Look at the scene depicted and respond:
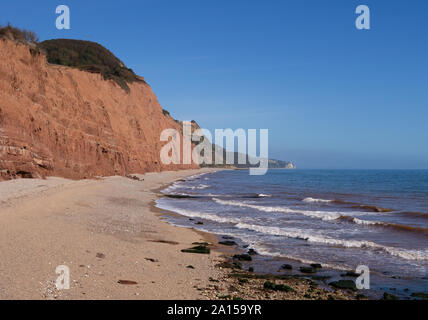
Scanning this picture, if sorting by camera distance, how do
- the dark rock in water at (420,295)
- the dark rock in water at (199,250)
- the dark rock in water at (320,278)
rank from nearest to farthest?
the dark rock in water at (420,295) → the dark rock in water at (320,278) → the dark rock in water at (199,250)

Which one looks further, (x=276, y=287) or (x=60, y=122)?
(x=60, y=122)

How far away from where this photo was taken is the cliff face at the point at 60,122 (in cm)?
2298

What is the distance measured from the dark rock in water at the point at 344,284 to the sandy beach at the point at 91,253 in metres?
2.93

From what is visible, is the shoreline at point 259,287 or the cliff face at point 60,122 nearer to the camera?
the shoreline at point 259,287

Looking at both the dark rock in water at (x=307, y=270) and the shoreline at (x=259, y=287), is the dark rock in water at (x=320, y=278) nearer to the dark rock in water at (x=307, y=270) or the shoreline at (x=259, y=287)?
the shoreline at (x=259, y=287)

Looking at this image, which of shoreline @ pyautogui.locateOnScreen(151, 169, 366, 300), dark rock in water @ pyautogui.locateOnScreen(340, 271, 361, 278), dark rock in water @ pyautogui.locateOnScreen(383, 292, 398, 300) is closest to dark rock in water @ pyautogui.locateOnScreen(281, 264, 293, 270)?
shoreline @ pyautogui.locateOnScreen(151, 169, 366, 300)

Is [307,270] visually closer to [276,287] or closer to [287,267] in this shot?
[287,267]

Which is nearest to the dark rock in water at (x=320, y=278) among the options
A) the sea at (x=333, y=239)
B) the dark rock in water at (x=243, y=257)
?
the sea at (x=333, y=239)

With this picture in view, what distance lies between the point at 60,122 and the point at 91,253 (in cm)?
2456

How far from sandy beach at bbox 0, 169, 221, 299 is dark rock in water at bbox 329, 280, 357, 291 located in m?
2.93

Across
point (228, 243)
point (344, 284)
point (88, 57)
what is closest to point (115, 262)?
point (228, 243)

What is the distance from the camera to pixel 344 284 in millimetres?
8609

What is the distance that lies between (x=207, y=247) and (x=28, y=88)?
21.9m
